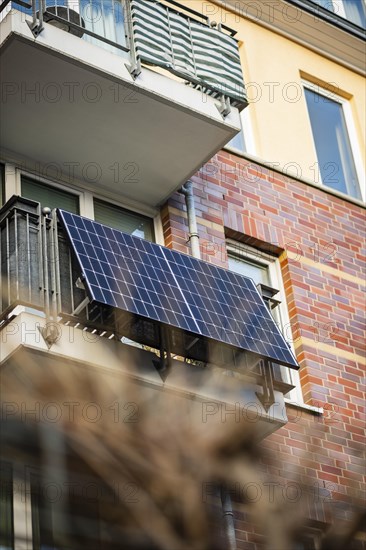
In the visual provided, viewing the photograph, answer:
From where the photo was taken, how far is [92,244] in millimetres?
10508

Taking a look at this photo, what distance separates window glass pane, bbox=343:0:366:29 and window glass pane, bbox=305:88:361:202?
1845mm

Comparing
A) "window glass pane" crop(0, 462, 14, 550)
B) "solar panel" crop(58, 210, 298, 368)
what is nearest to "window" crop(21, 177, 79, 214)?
"solar panel" crop(58, 210, 298, 368)

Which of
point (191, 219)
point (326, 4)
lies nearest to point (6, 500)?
point (191, 219)

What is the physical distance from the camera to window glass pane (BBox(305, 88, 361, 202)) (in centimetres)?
1511

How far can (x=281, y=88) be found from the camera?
49.4ft

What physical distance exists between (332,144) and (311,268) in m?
2.42

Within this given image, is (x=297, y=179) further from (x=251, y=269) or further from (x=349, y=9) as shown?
(x=349, y=9)

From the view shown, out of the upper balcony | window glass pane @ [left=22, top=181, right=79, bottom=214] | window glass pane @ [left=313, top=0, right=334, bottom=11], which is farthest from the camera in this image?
window glass pane @ [left=313, top=0, right=334, bottom=11]

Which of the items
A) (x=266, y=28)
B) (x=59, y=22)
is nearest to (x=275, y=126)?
(x=266, y=28)

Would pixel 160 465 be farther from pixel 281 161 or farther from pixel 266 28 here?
pixel 266 28

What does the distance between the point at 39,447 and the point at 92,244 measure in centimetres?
178

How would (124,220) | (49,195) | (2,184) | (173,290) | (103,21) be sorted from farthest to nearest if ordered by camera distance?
(124,220) < (103,21) < (49,195) < (2,184) < (173,290)

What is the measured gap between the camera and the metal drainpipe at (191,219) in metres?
12.5

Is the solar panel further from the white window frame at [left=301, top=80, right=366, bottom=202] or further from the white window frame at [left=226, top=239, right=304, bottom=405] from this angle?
the white window frame at [left=301, top=80, right=366, bottom=202]
